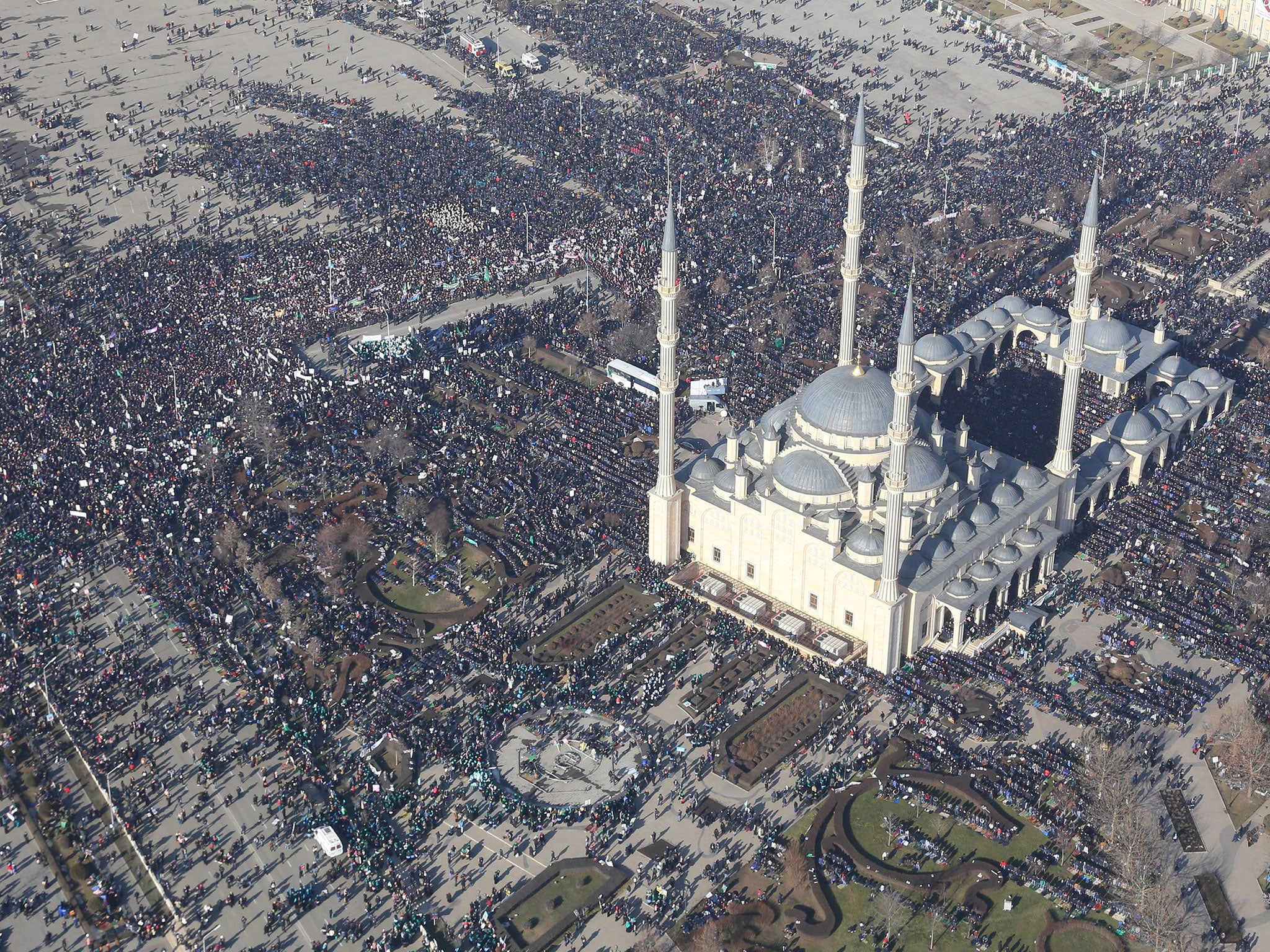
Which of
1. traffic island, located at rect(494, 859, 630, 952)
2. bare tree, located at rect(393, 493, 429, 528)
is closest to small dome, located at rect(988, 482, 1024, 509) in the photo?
traffic island, located at rect(494, 859, 630, 952)

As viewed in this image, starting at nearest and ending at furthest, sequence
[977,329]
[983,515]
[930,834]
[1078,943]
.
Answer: [1078,943]
[930,834]
[983,515]
[977,329]

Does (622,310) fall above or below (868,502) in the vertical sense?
below

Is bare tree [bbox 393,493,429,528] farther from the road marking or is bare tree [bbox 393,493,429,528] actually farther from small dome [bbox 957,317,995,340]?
small dome [bbox 957,317,995,340]

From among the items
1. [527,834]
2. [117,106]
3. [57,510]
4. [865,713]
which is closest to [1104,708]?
[865,713]

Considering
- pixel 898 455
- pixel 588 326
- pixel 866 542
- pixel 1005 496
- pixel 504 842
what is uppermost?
pixel 898 455

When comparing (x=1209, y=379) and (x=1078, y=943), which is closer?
(x=1078, y=943)

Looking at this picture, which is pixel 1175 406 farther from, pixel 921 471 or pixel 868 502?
pixel 868 502

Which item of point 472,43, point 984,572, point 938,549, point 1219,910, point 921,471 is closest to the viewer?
point 1219,910

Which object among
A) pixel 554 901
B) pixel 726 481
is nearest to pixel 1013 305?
pixel 726 481
